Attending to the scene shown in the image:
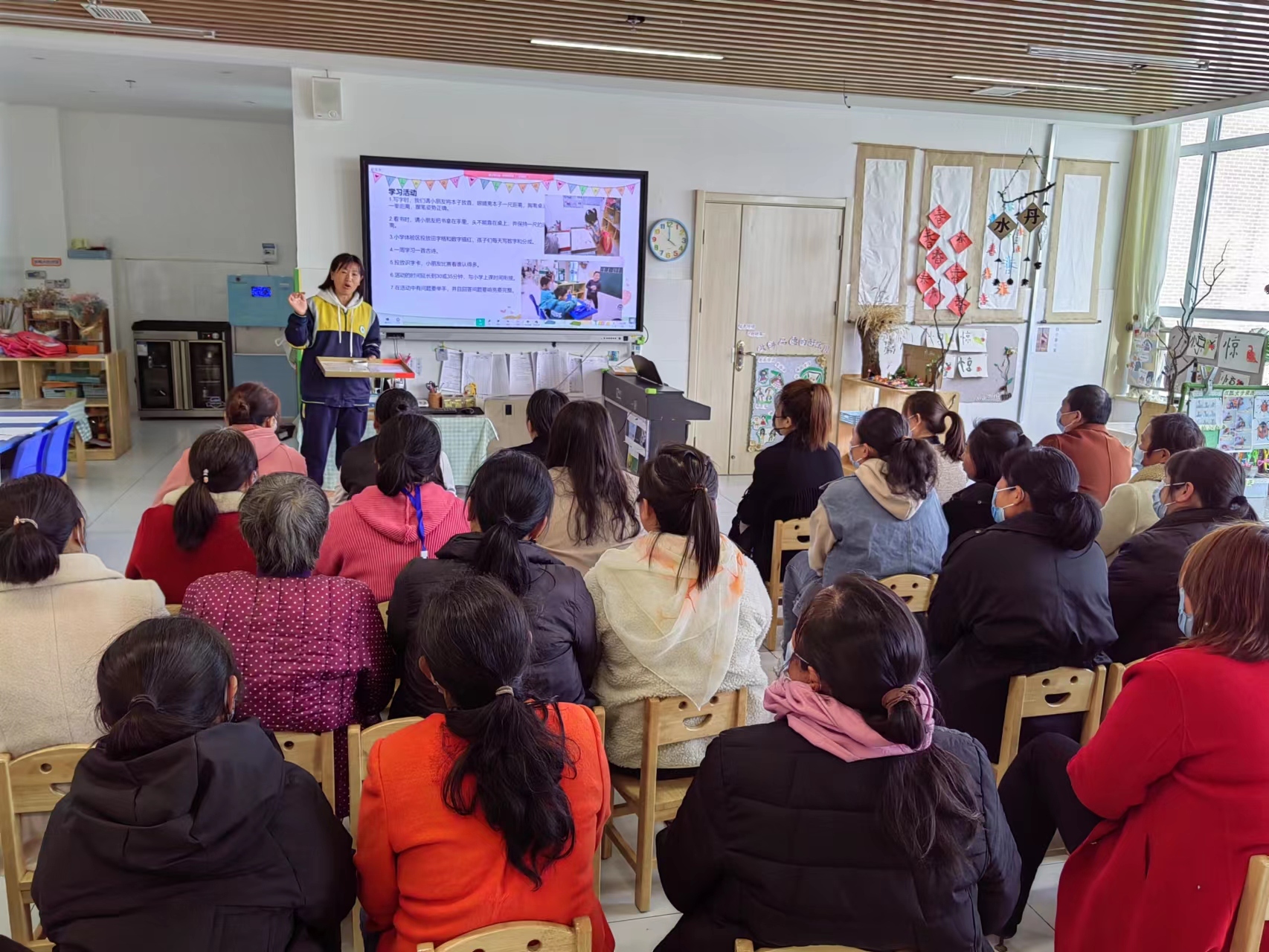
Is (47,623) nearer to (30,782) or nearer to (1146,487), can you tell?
(30,782)

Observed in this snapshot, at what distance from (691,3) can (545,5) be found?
73 cm

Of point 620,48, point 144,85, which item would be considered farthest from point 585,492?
point 144,85

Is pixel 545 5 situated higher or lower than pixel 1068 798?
higher

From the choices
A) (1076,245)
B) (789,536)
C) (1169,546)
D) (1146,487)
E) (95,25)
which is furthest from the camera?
(1076,245)

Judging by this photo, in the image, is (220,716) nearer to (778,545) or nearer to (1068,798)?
(1068,798)

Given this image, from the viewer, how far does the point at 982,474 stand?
359 centimetres

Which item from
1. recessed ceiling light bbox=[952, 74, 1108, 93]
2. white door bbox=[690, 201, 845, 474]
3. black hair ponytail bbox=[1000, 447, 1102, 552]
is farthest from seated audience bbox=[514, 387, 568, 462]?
recessed ceiling light bbox=[952, 74, 1108, 93]

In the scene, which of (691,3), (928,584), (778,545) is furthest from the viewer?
(691,3)

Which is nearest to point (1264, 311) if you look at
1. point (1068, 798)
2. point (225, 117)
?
point (1068, 798)

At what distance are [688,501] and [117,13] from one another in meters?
4.71

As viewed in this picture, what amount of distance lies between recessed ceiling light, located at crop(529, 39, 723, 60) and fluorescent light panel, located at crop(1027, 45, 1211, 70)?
1840 mm

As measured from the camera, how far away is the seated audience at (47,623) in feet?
6.55

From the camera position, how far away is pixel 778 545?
382 centimetres

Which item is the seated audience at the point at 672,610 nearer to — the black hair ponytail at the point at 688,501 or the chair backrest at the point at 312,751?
the black hair ponytail at the point at 688,501
